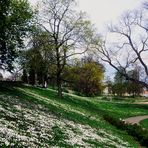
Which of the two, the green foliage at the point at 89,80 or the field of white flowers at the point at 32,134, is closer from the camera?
the field of white flowers at the point at 32,134

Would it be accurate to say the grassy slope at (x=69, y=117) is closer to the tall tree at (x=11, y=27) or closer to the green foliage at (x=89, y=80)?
the tall tree at (x=11, y=27)

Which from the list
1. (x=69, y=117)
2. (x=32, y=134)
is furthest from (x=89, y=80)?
(x=32, y=134)

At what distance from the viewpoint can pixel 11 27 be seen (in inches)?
1844

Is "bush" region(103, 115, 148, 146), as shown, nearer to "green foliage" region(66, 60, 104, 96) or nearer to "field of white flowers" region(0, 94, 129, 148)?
"field of white flowers" region(0, 94, 129, 148)

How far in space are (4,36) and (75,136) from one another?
21.2m

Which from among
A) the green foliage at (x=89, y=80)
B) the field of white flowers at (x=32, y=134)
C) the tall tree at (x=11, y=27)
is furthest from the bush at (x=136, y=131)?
the green foliage at (x=89, y=80)

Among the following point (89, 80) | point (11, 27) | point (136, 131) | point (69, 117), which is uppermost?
point (11, 27)

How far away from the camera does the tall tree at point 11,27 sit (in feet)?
143

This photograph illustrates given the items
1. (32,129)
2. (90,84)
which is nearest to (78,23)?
(32,129)

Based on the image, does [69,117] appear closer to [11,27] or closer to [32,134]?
[11,27]

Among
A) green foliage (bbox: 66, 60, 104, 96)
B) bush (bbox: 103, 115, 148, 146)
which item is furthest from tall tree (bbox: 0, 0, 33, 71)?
green foliage (bbox: 66, 60, 104, 96)

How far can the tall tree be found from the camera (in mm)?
A: 43688

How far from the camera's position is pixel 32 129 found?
2330cm

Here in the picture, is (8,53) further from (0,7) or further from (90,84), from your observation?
(90,84)
